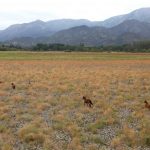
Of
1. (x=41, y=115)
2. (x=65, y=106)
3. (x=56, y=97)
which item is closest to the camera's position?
(x=41, y=115)

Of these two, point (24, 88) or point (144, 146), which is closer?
point (144, 146)

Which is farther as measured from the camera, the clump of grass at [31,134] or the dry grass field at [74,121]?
the clump of grass at [31,134]

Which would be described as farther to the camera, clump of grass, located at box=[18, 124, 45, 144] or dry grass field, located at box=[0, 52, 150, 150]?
clump of grass, located at box=[18, 124, 45, 144]

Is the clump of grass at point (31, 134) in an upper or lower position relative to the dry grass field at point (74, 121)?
upper

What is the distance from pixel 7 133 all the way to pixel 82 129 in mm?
3117

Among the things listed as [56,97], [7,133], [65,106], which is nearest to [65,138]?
[7,133]

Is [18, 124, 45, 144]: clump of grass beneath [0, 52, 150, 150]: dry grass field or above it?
above

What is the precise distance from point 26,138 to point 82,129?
2667 mm

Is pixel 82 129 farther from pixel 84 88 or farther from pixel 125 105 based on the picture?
pixel 84 88

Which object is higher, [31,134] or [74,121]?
[31,134]

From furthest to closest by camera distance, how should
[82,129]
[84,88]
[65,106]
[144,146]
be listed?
1. [84,88]
2. [65,106]
3. [82,129]
4. [144,146]

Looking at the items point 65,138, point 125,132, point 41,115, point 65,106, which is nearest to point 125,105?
point 65,106

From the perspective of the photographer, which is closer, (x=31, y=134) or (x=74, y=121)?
(x=31, y=134)

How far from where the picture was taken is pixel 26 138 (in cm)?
1399
